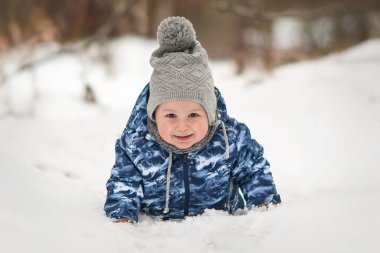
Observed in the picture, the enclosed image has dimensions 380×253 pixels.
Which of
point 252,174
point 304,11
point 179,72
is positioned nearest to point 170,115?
point 179,72

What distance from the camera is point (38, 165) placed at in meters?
2.38

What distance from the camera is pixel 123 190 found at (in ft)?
5.99

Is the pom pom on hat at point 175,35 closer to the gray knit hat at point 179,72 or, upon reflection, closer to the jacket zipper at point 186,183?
the gray knit hat at point 179,72

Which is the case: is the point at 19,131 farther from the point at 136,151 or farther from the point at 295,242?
the point at 295,242

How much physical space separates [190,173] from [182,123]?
24cm

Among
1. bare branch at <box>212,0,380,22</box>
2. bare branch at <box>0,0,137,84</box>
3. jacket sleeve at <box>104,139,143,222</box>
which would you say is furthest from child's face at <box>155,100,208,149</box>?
bare branch at <box>212,0,380,22</box>

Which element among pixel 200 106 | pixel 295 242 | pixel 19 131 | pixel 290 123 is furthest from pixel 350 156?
pixel 19 131

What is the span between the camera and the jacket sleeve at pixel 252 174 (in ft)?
6.14

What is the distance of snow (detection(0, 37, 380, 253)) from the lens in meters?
1.30

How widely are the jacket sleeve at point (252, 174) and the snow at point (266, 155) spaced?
17 centimetres

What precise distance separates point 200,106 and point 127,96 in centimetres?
417

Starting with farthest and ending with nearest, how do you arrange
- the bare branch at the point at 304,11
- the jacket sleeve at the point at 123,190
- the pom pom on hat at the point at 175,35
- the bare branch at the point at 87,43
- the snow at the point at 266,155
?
the bare branch at the point at 304,11
the bare branch at the point at 87,43
the pom pom on hat at the point at 175,35
the jacket sleeve at the point at 123,190
the snow at the point at 266,155

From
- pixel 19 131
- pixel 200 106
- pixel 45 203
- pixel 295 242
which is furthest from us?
pixel 19 131

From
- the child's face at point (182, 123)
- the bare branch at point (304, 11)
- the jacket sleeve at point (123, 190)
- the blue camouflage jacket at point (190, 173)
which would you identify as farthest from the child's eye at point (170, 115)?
the bare branch at point (304, 11)
